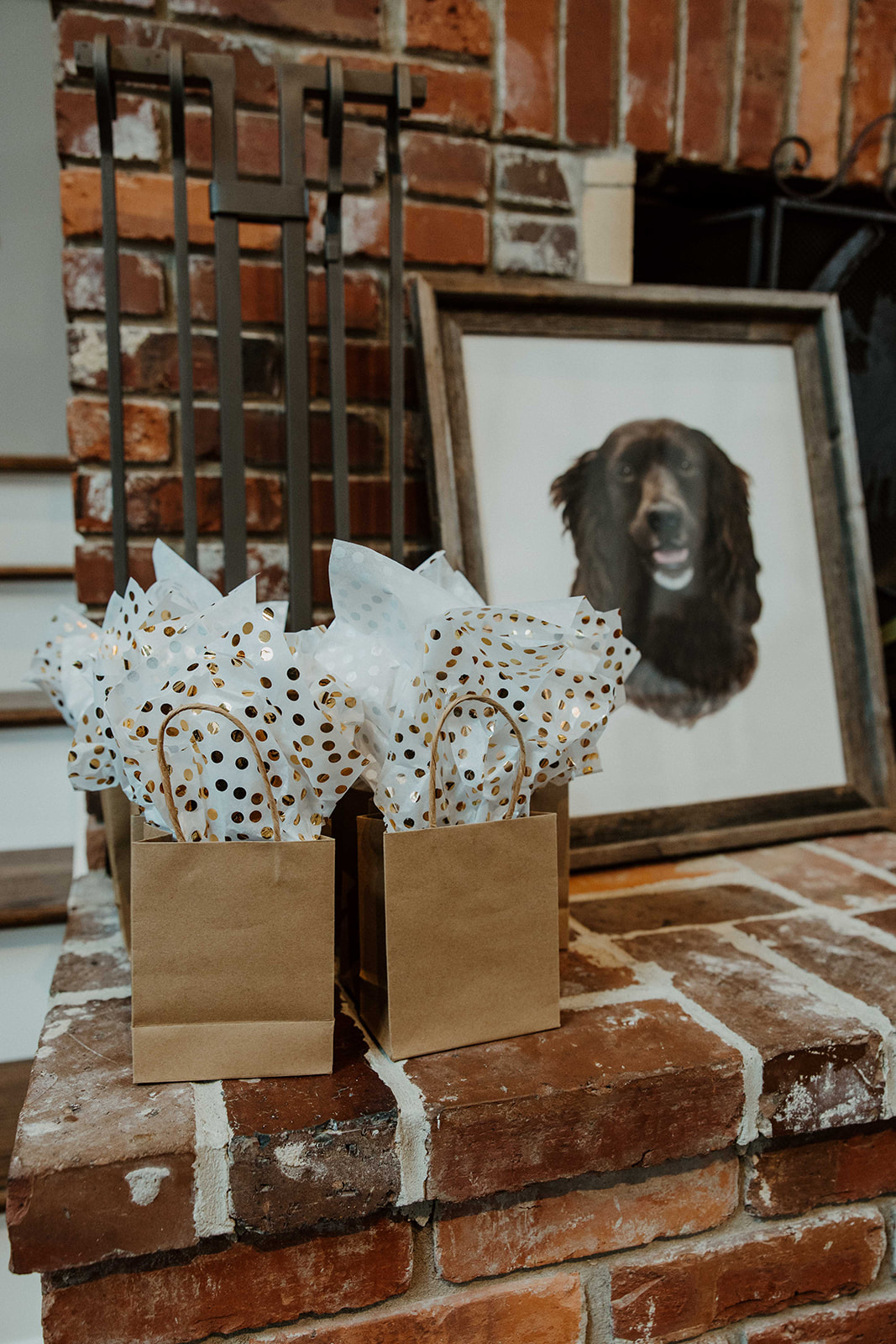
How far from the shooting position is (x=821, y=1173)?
77 centimetres

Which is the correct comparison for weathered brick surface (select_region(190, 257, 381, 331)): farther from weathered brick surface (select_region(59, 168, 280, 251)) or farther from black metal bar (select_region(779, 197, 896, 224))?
black metal bar (select_region(779, 197, 896, 224))

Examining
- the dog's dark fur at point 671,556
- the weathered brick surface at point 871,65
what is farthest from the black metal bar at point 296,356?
the weathered brick surface at point 871,65

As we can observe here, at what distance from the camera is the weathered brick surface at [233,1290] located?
595 mm

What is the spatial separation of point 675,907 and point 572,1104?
40 centimetres

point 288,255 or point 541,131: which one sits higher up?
point 541,131

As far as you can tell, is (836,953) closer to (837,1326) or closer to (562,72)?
(837,1326)

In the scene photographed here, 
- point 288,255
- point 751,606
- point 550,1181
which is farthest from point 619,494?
point 550,1181

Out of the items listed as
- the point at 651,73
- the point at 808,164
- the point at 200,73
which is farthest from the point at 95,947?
the point at 808,164

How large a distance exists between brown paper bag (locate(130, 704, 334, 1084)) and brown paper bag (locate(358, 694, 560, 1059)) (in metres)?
0.05

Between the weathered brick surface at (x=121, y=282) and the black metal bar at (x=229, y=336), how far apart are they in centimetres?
23

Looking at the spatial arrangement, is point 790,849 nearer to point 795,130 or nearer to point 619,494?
point 619,494

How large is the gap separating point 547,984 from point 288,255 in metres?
0.75

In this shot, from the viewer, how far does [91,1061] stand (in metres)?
0.69

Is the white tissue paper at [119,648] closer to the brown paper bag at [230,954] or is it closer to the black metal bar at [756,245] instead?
the brown paper bag at [230,954]
